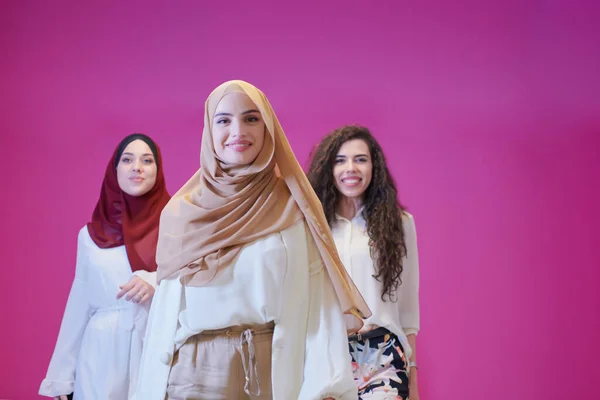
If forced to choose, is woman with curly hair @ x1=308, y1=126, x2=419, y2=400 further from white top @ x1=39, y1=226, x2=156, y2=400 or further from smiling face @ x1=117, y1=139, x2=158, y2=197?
white top @ x1=39, y1=226, x2=156, y2=400

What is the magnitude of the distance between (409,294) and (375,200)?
0.45m

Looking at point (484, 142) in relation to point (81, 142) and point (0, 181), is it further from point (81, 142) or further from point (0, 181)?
point (0, 181)

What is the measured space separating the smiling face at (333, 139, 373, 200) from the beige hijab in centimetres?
103

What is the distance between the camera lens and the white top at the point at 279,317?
222 cm

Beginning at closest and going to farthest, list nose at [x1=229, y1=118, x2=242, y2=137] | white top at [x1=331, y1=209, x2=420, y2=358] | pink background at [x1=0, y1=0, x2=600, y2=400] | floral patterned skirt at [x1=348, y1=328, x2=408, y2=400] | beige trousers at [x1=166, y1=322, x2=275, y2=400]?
beige trousers at [x1=166, y1=322, x2=275, y2=400] < nose at [x1=229, y1=118, x2=242, y2=137] < floral patterned skirt at [x1=348, y1=328, x2=408, y2=400] < white top at [x1=331, y1=209, x2=420, y2=358] < pink background at [x1=0, y1=0, x2=600, y2=400]

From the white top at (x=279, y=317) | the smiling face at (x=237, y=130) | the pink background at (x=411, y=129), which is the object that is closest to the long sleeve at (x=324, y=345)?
the white top at (x=279, y=317)

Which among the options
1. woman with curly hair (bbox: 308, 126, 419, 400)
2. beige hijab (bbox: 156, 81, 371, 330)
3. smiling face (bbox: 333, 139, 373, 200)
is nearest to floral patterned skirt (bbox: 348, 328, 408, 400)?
woman with curly hair (bbox: 308, 126, 419, 400)

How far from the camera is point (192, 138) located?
4.38 metres

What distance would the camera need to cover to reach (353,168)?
342 centimetres

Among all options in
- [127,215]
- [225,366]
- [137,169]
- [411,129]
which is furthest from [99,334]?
[411,129]

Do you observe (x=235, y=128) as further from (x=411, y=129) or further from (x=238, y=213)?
(x=411, y=129)

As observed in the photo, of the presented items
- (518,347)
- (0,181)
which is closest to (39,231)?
(0,181)

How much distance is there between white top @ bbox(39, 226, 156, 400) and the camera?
3139 millimetres

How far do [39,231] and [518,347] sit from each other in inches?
112
